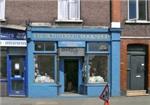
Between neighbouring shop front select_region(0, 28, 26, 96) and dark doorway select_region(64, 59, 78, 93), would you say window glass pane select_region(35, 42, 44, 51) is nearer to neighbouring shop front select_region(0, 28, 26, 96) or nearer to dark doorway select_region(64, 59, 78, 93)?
neighbouring shop front select_region(0, 28, 26, 96)

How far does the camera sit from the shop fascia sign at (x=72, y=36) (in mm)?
25250

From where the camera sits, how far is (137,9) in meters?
26.6

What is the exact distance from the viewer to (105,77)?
85.4 feet

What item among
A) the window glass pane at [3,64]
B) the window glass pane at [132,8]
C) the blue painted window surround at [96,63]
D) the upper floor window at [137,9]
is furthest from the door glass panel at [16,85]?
the window glass pane at [132,8]

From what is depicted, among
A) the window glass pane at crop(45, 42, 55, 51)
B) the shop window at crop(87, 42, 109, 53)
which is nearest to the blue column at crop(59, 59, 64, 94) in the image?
the window glass pane at crop(45, 42, 55, 51)

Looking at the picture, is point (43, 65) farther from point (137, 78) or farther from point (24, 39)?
point (137, 78)

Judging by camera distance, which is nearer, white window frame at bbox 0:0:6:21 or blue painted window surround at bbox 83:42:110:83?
white window frame at bbox 0:0:6:21

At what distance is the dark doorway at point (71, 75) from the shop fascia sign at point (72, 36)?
1401 millimetres

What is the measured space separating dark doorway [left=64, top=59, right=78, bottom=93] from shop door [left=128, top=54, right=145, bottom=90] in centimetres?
296

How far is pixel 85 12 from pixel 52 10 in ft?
5.81

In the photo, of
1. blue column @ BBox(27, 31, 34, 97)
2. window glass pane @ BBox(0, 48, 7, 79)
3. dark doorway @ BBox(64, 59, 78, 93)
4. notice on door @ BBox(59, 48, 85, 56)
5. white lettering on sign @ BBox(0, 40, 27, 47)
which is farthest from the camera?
dark doorway @ BBox(64, 59, 78, 93)

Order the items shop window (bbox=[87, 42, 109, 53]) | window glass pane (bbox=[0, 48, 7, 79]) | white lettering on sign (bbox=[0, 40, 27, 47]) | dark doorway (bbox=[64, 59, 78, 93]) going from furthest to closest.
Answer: dark doorway (bbox=[64, 59, 78, 93]) → shop window (bbox=[87, 42, 109, 53]) → window glass pane (bbox=[0, 48, 7, 79]) → white lettering on sign (bbox=[0, 40, 27, 47])

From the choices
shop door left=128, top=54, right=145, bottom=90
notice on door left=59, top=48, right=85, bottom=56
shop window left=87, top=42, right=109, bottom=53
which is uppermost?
shop window left=87, top=42, right=109, bottom=53

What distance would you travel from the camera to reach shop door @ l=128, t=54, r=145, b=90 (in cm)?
2658
